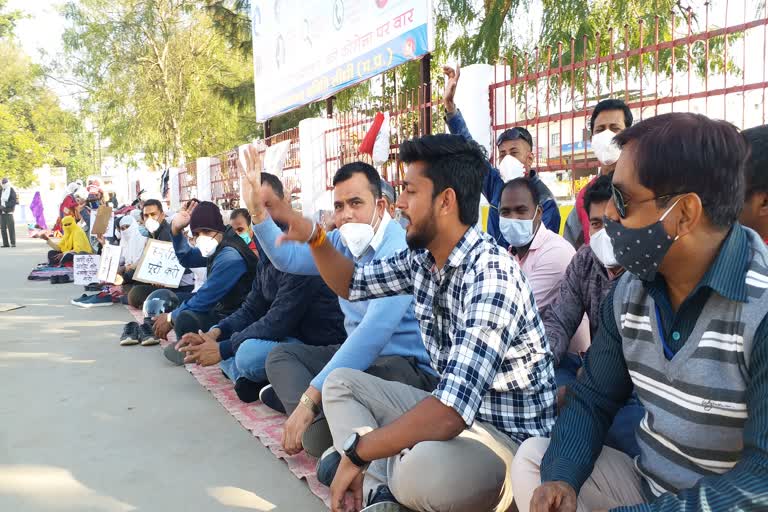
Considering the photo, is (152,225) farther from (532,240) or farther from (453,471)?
(453,471)

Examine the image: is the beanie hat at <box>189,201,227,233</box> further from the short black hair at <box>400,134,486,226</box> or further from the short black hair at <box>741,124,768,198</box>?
the short black hair at <box>741,124,768,198</box>

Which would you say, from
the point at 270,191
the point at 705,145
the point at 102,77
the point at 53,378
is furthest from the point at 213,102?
the point at 705,145

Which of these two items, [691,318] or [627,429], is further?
[627,429]

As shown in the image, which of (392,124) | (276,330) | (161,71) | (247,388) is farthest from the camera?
(161,71)

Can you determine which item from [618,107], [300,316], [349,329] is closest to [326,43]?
[618,107]

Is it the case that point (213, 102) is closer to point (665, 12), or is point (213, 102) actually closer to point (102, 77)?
point (102, 77)

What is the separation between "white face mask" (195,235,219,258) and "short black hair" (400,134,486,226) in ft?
10.6

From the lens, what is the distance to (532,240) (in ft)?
11.5

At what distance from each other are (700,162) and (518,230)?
2093 millimetres

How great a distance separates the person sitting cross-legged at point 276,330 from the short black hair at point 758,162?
7.83ft

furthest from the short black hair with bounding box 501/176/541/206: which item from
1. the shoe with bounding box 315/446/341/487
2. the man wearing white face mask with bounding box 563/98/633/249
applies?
the shoe with bounding box 315/446/341/487

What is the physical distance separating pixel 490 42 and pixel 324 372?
28.3 feet

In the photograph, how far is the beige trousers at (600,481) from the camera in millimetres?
1702

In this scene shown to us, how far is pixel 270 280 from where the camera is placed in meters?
4.11
